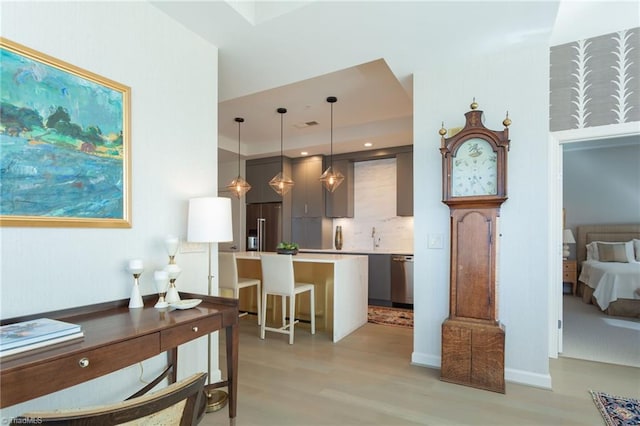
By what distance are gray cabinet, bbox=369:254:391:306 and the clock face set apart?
9.31 feet

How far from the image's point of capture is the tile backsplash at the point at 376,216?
5945 millimetres

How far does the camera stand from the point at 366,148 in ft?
19.1

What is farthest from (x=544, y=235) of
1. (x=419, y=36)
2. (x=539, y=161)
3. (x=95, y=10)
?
(x=95, y=10)

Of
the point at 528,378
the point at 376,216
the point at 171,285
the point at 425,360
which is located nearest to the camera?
the point at 171,285

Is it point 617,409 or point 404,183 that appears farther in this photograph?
point 404,183

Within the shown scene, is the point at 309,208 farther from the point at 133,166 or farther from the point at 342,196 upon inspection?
the point at 133,166

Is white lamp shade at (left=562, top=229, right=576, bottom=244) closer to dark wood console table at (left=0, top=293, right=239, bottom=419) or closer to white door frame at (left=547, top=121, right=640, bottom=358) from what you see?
white door frame at (left=547, top=121, right=640, bottom=358)

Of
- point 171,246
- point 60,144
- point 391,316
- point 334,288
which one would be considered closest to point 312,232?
point 391,316

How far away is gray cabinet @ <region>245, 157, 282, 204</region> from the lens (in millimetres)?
6441

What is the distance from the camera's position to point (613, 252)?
224 inches

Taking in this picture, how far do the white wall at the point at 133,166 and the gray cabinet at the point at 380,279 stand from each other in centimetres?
327

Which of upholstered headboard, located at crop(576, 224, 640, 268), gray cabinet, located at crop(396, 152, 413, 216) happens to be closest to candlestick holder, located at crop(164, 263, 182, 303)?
gray cabinet, located at crop(396, 152, 413, 216)

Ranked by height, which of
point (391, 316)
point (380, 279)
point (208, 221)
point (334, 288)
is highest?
point (208, 221)

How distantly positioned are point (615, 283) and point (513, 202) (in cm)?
321
